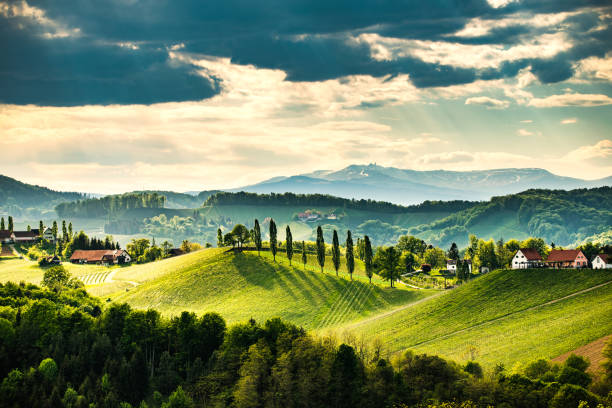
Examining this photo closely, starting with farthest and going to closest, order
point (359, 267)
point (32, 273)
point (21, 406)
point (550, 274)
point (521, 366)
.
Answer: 1. point (32, 273)
2. point (359, 267)
3. point (550, 274)
4. point (21, 406)
5. point (521, 366)

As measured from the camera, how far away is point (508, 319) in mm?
95062

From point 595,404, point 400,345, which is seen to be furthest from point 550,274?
point 595,404

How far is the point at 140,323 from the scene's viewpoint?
313 ft

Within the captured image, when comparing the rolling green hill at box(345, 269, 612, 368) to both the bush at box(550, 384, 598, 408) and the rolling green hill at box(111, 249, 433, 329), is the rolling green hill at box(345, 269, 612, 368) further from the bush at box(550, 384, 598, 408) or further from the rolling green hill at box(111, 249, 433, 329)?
the bush at box(550, 384, 598, 408)

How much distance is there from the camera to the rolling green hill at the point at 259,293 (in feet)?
390

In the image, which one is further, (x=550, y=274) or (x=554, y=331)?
(x=550, y=274)

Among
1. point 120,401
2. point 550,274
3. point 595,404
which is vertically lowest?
point 120,401

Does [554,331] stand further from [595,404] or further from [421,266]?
→ [421,266]

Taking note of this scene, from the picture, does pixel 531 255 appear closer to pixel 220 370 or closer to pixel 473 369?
pixel 473 369

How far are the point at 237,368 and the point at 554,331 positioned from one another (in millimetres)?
52253

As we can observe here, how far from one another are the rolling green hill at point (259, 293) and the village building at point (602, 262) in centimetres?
3895

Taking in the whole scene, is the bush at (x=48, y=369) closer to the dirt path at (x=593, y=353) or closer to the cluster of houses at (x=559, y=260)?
the dirt path at (x=593, y=353)

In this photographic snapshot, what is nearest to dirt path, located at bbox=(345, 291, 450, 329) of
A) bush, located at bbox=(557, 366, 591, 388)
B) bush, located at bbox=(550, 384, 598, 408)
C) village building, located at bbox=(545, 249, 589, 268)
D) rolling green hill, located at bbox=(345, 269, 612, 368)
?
rolling green hill, located at bbox=(345, 269, 612, 368)

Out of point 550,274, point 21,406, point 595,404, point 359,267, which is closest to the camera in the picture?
point 595,404
